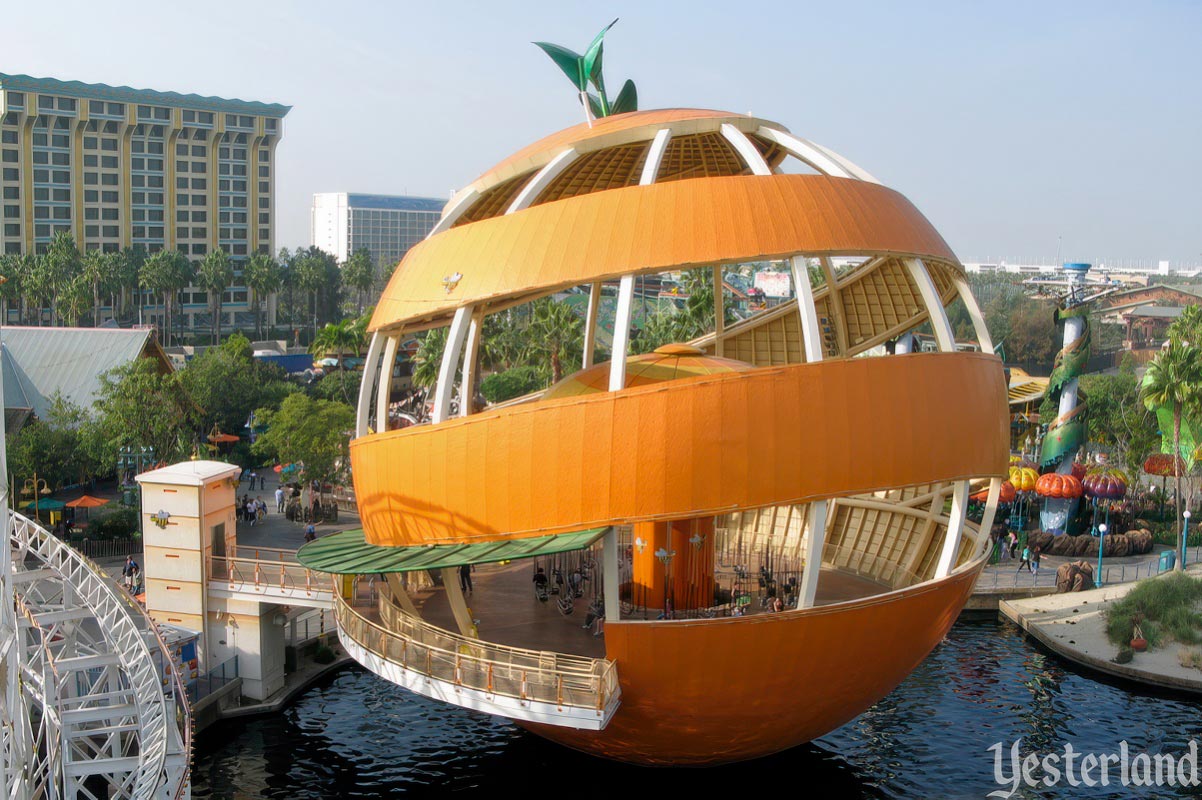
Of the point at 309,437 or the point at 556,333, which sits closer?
the point at 309,437

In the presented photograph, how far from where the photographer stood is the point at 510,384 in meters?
70.2

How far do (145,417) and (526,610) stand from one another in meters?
26.5

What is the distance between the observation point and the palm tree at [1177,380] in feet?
151

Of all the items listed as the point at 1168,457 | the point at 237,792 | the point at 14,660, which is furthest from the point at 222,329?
the point at 14,660

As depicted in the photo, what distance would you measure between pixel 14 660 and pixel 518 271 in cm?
1096

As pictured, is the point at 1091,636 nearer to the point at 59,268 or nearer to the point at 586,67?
the point at 586,67

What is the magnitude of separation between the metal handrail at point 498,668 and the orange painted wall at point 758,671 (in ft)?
2.39

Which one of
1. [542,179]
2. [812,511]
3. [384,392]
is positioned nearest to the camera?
[812,511]

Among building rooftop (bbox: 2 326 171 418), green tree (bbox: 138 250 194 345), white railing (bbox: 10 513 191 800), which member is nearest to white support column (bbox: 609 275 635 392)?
white railing (bbox: 10 513 191 800)

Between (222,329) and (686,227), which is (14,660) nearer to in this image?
(686,227)

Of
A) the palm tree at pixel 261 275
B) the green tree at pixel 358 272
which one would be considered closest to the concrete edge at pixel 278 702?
the palm tree at pixel 261 275

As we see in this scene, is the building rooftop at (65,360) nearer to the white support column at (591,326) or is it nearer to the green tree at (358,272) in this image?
the white support column at (591,326)

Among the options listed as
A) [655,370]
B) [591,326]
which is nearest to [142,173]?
[591,326]

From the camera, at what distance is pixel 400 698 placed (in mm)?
30156
